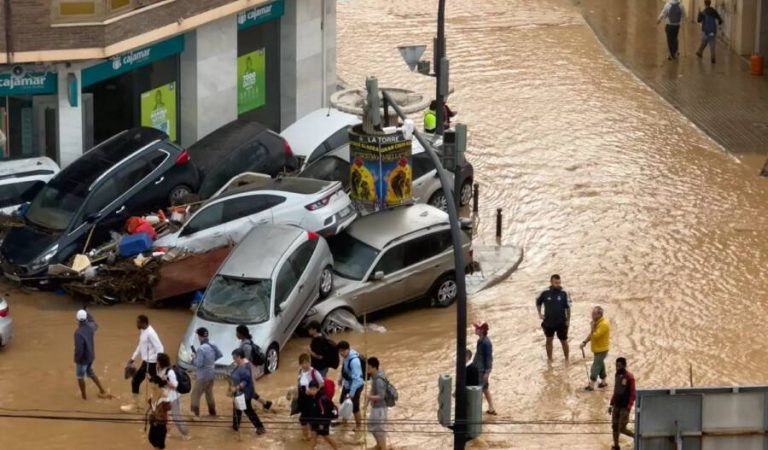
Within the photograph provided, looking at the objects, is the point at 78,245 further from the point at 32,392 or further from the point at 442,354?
the point at 442,354

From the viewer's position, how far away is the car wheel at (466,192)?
34.0 metres

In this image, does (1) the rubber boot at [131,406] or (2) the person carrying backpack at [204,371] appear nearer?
(2) the person carrying backpack at [204,371]

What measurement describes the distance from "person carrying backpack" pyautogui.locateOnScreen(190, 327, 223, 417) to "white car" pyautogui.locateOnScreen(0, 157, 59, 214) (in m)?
7.45

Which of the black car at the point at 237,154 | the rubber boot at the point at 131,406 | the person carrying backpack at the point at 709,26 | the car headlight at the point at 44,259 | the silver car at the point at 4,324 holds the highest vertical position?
the person carrying backpack at the point at 709,26

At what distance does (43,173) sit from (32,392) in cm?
673

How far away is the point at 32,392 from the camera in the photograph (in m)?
25.5

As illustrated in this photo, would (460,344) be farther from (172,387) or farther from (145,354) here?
(145,354)

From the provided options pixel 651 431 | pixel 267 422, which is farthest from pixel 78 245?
pixel 651 431

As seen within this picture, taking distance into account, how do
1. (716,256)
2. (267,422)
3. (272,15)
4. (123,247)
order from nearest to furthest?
(267,422) < (123,247) < (716,256) < (272,15)

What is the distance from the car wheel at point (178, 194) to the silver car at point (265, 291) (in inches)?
132

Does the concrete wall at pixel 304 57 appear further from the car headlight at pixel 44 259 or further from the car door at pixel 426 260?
the car headlight at pixel 44 259

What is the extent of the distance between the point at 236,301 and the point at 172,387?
10.1 feet

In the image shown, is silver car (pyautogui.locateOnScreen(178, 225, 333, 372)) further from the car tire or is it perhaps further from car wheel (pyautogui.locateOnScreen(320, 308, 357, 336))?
the car tire

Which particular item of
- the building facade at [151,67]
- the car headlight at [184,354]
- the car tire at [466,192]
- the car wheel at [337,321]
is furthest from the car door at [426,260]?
the building facade at [151,67]
